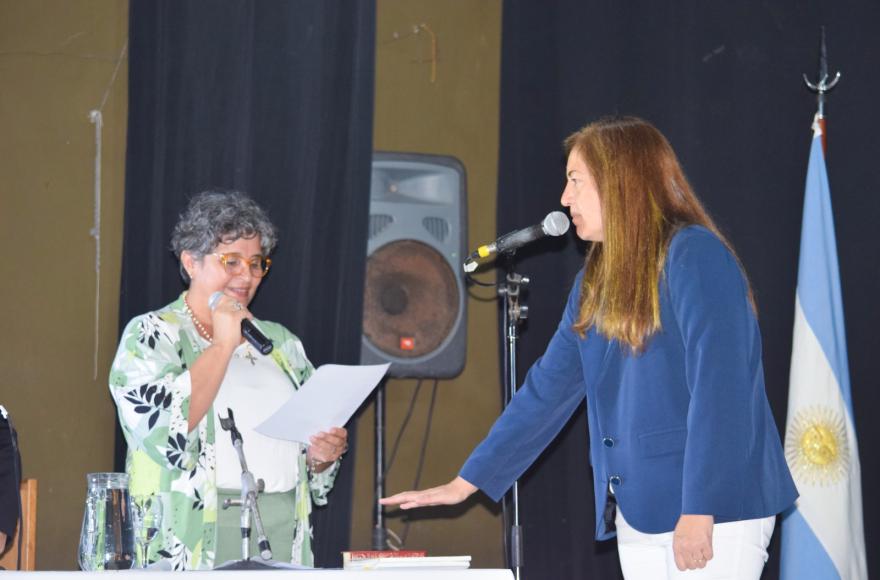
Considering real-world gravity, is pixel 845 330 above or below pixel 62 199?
below

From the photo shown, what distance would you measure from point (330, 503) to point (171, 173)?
1.21 m

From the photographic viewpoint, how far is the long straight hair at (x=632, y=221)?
214 centimetres

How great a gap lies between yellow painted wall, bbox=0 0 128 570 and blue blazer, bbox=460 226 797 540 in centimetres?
197

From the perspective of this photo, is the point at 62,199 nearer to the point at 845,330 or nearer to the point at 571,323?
the point at 571,323

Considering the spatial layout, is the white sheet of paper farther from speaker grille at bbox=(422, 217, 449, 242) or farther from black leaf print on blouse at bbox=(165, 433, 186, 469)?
speaker grille at bbox=(422, 217, 449, 242)

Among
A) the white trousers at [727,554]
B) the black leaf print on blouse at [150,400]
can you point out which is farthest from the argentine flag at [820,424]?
the black leaf print on blouse at [150,400]

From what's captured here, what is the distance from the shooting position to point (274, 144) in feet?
12.0

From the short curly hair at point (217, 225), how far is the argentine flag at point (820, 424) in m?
1.87

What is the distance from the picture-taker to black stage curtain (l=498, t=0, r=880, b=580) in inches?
153

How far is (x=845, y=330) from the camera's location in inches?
157

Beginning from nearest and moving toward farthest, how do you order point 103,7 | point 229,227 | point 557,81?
1. point 229,227
2. point 103,7
3. point 557,81

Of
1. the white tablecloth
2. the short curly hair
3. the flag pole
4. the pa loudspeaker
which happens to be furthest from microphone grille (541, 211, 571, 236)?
the flag pole

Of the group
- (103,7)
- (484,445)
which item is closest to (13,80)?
(103,7)

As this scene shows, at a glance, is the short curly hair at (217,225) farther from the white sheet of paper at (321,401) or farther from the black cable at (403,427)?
the black cable at (403,427)
